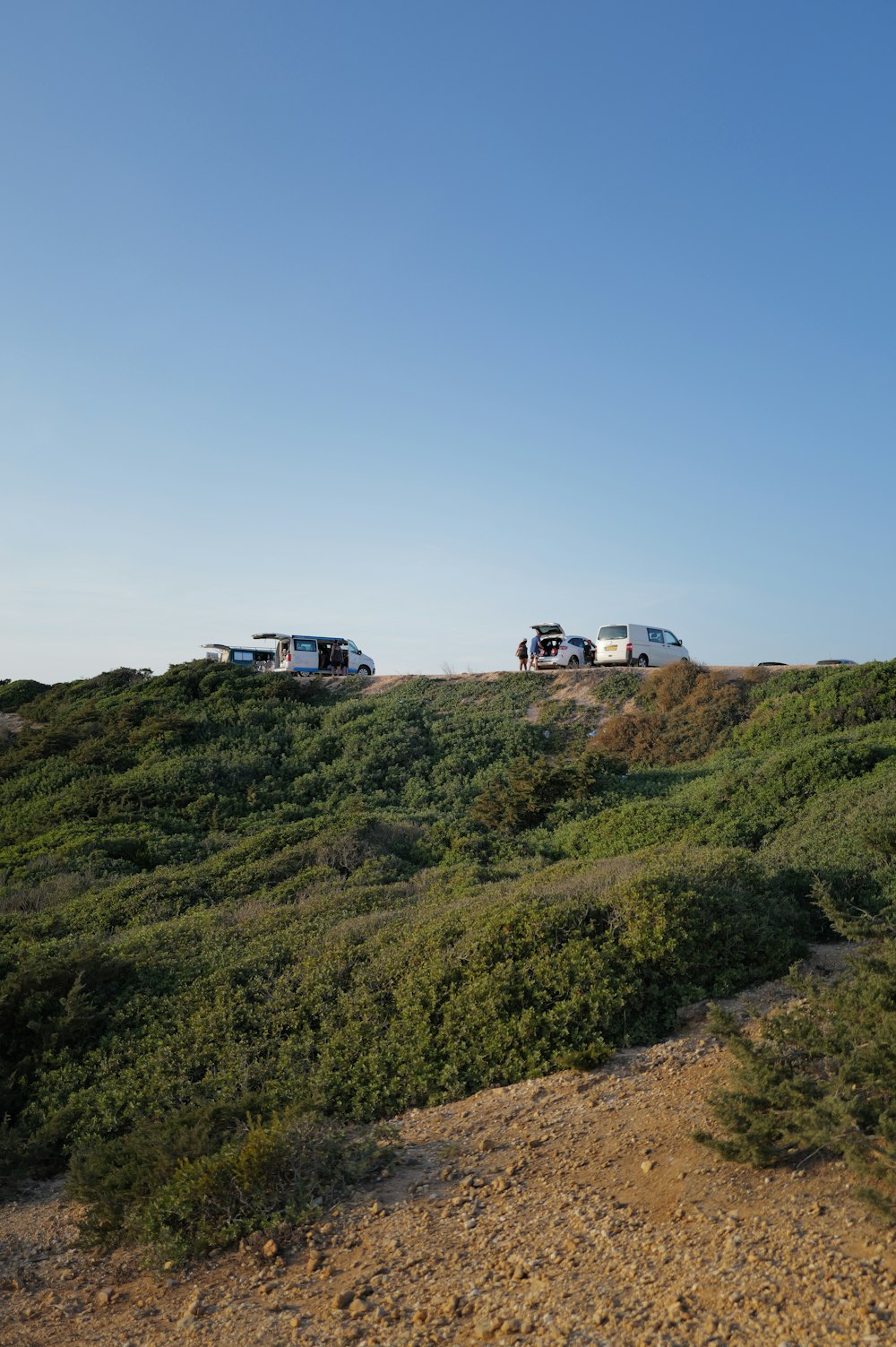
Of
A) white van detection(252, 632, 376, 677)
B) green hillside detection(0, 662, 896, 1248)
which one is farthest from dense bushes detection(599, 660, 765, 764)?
white van detection(252, 632, 376, 677)

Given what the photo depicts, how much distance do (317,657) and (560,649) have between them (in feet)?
35.0

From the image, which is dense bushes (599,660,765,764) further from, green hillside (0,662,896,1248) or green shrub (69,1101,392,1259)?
green shrub (69,1101,392,1259)

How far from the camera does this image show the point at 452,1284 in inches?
195

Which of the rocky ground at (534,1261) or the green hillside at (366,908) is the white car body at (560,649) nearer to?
the green hillside at (366,908)

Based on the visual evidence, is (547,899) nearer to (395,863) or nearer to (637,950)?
(637,950)

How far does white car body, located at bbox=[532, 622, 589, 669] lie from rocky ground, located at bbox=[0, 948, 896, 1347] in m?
27.0

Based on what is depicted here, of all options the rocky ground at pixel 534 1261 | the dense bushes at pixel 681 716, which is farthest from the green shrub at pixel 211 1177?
the dense bushes at pixel 681 716

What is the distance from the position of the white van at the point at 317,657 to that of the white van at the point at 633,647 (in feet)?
34.3

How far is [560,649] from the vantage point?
3397 centimetres

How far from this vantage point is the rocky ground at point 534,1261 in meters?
A: 4.35

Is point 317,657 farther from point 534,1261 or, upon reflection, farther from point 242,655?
point 534,1261

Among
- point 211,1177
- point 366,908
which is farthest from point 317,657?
→ point 211,1177

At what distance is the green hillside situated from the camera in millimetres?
7629

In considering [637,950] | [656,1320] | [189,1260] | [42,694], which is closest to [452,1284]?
[656,1320]
